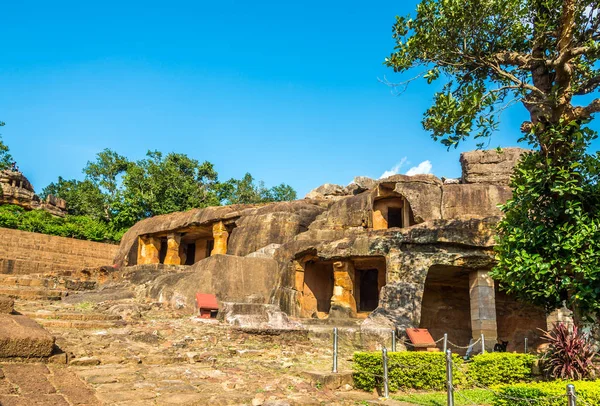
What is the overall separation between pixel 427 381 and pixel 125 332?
19.4ft

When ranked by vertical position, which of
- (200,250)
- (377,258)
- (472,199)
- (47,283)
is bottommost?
(47,283)

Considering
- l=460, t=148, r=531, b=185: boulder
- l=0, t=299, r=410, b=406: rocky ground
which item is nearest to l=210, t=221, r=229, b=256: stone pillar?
l=0, t=299, r=410, b=406: rocky ground

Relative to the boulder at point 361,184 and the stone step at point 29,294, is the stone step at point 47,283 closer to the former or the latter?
the stone step at point 29,294

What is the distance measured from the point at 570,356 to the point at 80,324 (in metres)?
8.94

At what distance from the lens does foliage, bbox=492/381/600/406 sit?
223 inches

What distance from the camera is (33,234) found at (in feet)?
82.2

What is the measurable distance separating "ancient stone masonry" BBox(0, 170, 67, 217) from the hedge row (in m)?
32.2

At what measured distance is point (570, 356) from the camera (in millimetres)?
7438

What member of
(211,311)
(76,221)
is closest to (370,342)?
(211,311)

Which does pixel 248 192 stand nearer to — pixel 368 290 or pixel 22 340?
pixel 368 290

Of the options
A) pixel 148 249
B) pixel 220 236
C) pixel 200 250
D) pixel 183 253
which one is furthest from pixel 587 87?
pixel 183 253

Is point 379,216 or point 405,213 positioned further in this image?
point 379,216

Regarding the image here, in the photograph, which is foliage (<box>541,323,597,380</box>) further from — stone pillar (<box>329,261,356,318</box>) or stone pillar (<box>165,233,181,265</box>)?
stone pillar (<box>165,233,181,265</box>)

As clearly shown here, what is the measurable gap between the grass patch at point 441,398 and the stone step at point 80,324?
6214mm
